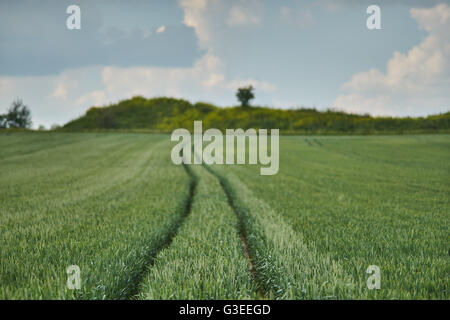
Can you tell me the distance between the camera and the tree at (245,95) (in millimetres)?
71938

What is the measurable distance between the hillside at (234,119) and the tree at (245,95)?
2256 mm

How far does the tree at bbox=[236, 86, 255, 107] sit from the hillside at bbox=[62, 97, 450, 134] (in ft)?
7.40

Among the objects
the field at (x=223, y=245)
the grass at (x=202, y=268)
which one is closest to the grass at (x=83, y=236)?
the field at (x=223, y=245)

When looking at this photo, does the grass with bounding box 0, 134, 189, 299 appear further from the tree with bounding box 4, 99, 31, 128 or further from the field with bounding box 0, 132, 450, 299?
the tree with bounding box 4, 99, 31, 128

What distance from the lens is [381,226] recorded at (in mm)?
5188

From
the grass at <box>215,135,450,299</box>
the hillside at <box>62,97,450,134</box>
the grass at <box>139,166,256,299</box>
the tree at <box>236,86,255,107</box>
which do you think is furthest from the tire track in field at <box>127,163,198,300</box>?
the tree at <box>236,86,255,107</box>

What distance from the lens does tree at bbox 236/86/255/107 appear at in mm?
71938

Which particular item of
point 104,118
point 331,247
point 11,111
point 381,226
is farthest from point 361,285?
point 11,111

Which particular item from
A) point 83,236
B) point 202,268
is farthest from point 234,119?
point 202,268

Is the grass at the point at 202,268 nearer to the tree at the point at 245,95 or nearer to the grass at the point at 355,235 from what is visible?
the grass at the point at 355,235

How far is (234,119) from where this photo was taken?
6644cm

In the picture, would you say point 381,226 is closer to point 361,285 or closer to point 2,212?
point 361,285

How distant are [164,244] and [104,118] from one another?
2867 inches

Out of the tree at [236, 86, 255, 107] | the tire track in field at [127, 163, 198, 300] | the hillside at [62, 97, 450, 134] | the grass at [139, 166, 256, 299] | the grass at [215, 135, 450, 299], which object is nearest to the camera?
the grass at [139, 166, 256, 299]
